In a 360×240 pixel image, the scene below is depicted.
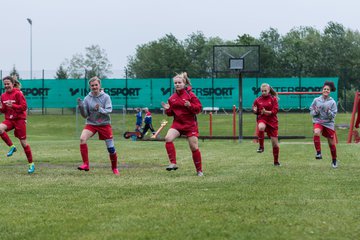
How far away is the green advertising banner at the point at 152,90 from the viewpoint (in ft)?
155

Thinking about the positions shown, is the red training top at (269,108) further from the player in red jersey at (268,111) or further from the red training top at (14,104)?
the red training top at (14,104)

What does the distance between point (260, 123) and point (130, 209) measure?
7250 mm

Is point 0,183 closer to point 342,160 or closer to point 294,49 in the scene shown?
point 342,160

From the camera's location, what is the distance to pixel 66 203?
807cm

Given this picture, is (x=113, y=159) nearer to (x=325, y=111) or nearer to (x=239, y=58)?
(x=325, y=111)

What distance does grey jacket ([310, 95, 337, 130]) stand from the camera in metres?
14.0

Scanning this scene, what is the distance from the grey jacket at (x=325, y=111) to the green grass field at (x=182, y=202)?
92 cm

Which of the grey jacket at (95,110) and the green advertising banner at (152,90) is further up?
the green advertising banner at (152,90)

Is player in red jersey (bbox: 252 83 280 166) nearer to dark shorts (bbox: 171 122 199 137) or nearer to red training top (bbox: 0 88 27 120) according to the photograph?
dark shorts (bbox: 171 122 199 137)

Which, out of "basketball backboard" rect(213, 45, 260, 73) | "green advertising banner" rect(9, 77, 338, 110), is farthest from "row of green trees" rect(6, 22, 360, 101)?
"basketball backboard" rect(213, 45, 260, 73)

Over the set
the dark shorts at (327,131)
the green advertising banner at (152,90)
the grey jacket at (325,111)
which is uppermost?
the green advertising banner at (152,90)

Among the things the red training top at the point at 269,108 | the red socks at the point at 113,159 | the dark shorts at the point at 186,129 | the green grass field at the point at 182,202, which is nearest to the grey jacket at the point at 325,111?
the red training top at the point at 269,108

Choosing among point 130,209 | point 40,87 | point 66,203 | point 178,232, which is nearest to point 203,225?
point 178,232

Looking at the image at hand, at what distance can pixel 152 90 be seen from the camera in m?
47.6
